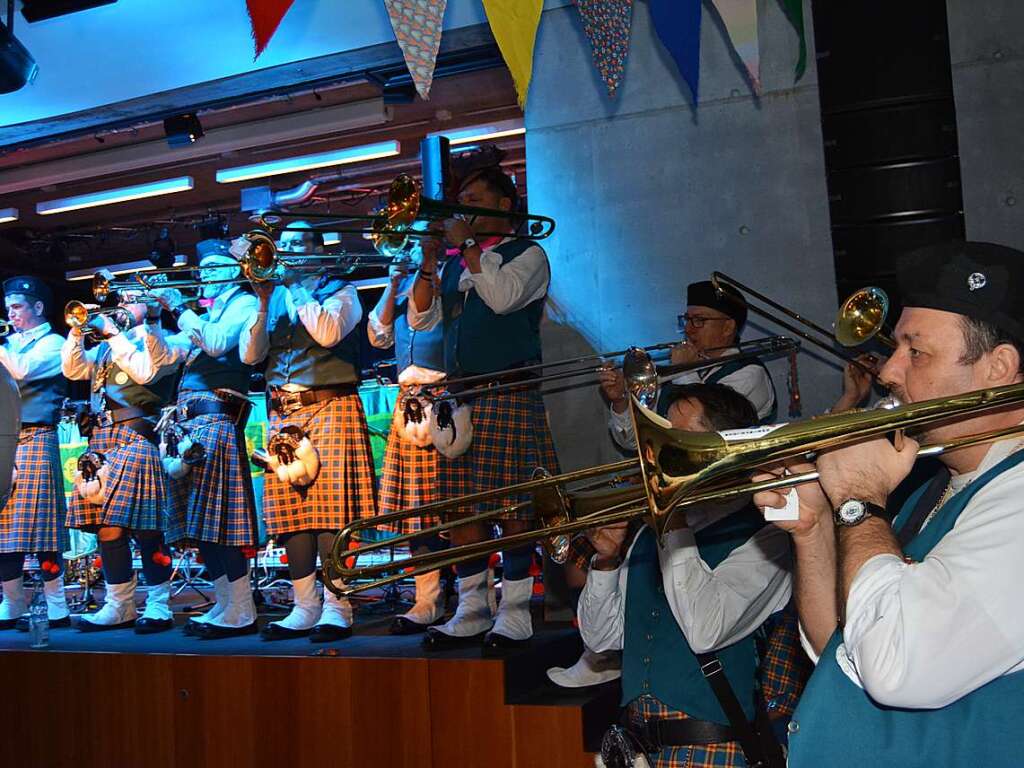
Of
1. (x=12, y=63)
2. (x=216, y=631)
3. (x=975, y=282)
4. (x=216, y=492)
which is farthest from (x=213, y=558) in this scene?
(x=975, y=282)

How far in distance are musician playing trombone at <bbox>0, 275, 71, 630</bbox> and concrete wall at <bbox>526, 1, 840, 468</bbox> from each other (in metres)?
2.94

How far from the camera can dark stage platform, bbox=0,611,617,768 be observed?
3.71 meters

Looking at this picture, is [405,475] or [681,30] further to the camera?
[405,475]

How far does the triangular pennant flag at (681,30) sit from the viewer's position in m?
4.50

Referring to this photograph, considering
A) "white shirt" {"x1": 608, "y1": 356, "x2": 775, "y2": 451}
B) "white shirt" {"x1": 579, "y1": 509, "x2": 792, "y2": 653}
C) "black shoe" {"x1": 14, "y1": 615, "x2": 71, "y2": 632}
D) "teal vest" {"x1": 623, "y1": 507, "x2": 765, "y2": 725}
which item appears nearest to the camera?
"white shirt" {"x1": 579, "y1": 509, "x2": 792, "y2": 653}

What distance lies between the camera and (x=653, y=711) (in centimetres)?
258

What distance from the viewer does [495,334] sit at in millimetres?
4414

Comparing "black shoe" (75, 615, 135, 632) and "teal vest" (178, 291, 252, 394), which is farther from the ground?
"teal vest" (178, 291, 252, 394)

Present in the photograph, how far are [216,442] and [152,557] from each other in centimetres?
76

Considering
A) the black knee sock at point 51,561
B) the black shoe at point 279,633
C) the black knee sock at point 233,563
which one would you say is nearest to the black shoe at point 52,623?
the black knee sock at point 51,561

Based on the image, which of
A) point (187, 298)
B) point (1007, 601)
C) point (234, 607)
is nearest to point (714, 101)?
point (187, 298)

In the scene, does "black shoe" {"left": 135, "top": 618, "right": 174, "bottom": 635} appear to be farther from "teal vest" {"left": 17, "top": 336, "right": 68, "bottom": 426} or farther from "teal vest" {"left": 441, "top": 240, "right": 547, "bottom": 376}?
"teal vest" {"left": 441, "top": 240, "right": 547, "bottom": 376}

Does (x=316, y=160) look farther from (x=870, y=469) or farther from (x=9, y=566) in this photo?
(x=870, y=469)

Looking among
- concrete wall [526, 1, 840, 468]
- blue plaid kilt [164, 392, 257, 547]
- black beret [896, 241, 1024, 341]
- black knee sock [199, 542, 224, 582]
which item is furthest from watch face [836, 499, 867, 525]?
black knee sock [199, 542, 224, 582]
